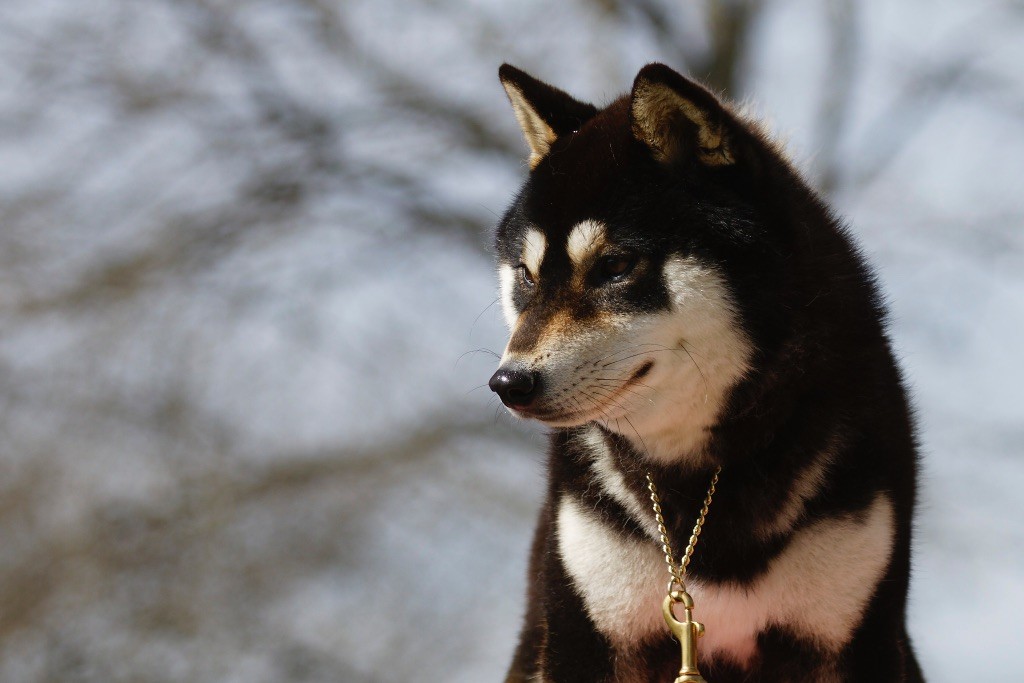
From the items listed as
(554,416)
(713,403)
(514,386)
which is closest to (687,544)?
(713,403)

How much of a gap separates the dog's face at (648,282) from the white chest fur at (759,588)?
0.89ft

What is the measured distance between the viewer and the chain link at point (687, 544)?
8.30ft

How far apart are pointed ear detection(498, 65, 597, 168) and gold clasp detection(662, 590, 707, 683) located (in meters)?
1.15

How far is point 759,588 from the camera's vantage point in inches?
100.0

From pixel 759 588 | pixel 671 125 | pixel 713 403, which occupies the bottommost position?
pixel 759 588

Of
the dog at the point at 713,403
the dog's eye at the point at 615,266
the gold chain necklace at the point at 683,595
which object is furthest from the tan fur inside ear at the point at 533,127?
the gold chain necklace at the point at 683,595

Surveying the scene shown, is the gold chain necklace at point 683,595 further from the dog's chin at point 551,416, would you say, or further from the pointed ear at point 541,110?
the pointed ear at point 541,110

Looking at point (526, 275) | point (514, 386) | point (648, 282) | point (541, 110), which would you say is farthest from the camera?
point (541, 110)

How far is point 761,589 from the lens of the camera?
2539mm

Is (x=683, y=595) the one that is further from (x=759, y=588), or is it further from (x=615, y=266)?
(x=615, y=266)

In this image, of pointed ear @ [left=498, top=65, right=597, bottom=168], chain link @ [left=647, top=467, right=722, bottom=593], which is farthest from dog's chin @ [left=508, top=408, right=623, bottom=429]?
pointed ear @ [left=498, top=65, right=597, bottom=168]

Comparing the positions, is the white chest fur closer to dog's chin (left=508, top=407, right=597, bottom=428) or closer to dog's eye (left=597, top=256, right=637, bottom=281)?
dog's chin (left=508, top=407, right=597, bottom=428)

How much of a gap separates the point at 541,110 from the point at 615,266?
0.61 m

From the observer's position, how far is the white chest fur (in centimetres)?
251
